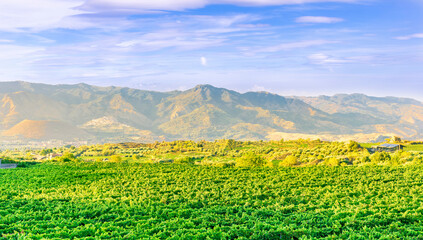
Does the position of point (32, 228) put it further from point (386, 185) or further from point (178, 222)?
point (386, 185)

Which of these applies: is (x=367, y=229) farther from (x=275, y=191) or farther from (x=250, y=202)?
(x=275, y=191)

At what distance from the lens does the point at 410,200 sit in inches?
1028

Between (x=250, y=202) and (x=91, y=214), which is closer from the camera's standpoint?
(x=91, y=214)

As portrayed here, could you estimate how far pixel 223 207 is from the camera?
2473cm

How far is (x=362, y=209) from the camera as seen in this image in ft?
73.7

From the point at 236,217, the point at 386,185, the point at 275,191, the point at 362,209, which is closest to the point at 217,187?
the point at 275,191

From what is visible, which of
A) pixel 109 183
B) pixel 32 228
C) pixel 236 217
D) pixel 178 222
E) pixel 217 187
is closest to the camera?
pixel 32 228

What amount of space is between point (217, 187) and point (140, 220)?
13946 mm

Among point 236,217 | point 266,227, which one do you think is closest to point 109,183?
point 236,217

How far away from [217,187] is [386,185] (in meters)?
17.0

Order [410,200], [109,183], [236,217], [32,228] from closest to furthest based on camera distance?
[32,228] → [236,217] → [410,200] → [109,183]

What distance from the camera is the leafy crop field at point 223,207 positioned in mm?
18062

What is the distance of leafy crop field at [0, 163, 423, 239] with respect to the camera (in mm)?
18062

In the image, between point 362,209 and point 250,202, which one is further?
point 250,202
